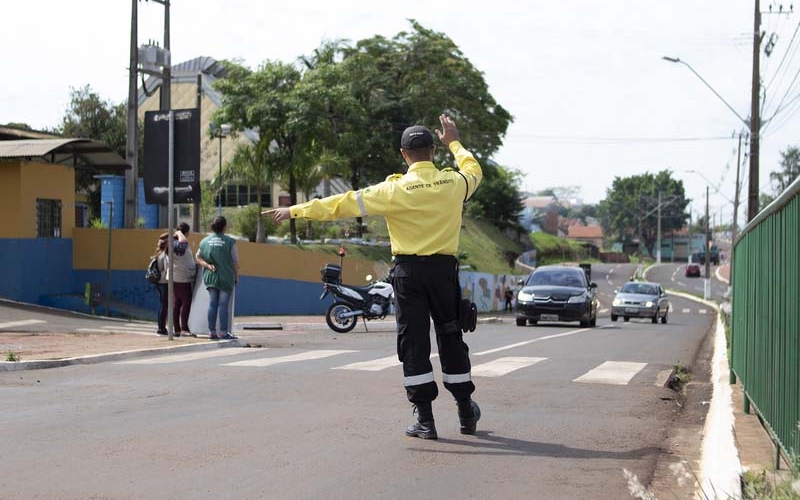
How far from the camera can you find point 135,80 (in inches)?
→ 1137

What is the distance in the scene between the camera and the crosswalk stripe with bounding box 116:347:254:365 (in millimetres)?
11535

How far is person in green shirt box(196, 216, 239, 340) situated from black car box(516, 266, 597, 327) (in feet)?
38.1

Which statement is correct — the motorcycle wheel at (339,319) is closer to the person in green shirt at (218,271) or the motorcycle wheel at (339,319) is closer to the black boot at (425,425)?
the person in green shirt at (218,271)

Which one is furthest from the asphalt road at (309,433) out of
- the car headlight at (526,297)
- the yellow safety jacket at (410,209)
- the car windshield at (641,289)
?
the car windshield at (641,289)

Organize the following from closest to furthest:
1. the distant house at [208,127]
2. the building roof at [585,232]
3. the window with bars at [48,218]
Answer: the window with bars at [48,218] < the distant house at [208,127] < the building roof at [585,232]

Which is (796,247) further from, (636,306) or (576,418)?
(636,306)

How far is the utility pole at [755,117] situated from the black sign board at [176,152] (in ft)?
71.1

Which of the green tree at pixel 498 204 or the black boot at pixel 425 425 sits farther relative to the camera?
the green tree at pixel 498 204

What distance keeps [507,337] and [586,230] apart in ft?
537

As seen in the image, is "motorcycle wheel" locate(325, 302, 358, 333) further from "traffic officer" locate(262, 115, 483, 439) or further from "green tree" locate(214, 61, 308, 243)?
"green tree" locate(214, 61, 308, 243)

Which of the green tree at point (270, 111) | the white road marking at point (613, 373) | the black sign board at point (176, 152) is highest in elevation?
the green tree at point (270, 111)

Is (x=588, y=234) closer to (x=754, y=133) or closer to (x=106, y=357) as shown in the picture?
(x=754, y=133)

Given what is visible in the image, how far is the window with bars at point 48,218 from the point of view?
23.9 m

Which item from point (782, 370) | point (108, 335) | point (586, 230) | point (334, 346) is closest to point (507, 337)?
point (334, 346)
